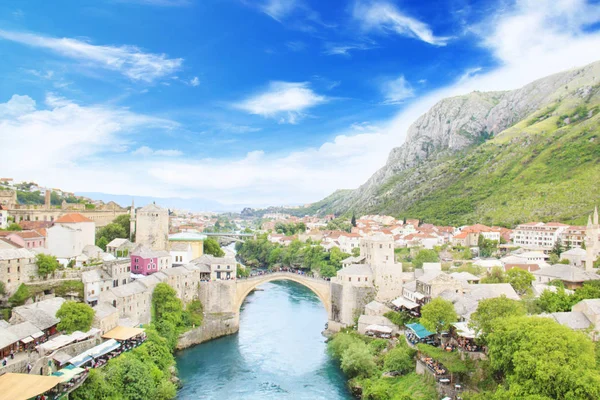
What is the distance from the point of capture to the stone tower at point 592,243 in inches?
1380

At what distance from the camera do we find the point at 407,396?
71.8ft

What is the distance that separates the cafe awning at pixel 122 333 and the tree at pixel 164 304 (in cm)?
500

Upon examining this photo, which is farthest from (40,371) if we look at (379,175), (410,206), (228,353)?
(379,175)

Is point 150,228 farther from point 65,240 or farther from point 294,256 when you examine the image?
point 294,256

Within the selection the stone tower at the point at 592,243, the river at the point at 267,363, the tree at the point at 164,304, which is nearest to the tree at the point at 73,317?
the river at the point at 267,363

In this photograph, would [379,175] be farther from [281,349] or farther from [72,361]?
[72,361]

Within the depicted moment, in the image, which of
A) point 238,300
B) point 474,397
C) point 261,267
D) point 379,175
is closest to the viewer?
point 474,397

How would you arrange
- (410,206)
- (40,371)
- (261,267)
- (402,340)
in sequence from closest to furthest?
(40,371)
(402,340)
(261,267)
(410,206)

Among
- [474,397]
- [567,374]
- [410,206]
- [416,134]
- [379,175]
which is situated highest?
[416,134]

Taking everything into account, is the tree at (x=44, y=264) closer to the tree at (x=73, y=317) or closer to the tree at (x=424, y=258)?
the tree at (x=73, y=317)

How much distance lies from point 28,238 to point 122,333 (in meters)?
11.6

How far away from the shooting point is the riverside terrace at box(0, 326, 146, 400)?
57.0 feet

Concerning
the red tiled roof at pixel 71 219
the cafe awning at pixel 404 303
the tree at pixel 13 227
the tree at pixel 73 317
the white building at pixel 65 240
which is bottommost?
the cafe awning at pixel 404 303

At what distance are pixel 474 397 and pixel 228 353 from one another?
58.3 ft
